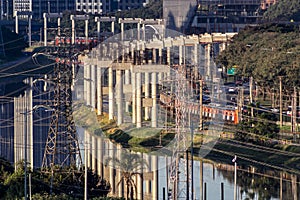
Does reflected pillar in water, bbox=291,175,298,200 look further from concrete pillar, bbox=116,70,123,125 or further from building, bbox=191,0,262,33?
building, bbox=191,0,262,33

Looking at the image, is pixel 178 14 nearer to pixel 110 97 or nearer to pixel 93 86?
pixel 93 86

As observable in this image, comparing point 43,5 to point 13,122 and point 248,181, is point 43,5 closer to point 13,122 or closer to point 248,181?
point 13,122

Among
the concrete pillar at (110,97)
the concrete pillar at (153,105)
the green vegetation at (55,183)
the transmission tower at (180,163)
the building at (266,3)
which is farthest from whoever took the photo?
the building at (266,3)

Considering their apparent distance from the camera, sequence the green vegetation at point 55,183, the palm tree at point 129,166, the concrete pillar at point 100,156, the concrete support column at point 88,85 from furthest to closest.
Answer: the concrete support column at point 88,85 < the concrete pillar at point 100,156 < the palm tree at point 129,166 < the green vegetation at point 55,183

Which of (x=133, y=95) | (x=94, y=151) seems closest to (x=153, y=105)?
(x=133, y=95)

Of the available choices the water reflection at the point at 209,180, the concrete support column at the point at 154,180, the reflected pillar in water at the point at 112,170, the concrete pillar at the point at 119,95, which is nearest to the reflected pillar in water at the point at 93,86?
the concrete pillar at the point at 119,95

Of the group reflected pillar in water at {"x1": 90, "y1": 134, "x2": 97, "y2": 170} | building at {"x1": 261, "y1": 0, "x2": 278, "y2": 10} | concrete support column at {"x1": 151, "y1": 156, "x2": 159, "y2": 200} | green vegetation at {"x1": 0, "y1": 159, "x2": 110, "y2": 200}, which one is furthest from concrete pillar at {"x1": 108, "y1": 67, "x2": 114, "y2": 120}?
building at {"x1": 261, "y1": 0, "x2": 278, "y2": 10}

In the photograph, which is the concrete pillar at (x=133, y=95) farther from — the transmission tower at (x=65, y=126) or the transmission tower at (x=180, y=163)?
the transmission tower at (x=65, y=126)

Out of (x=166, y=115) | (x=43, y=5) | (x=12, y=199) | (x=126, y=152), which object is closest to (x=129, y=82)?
(x=166, y=115)

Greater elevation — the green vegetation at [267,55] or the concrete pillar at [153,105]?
the green vegetation at [267,55]
